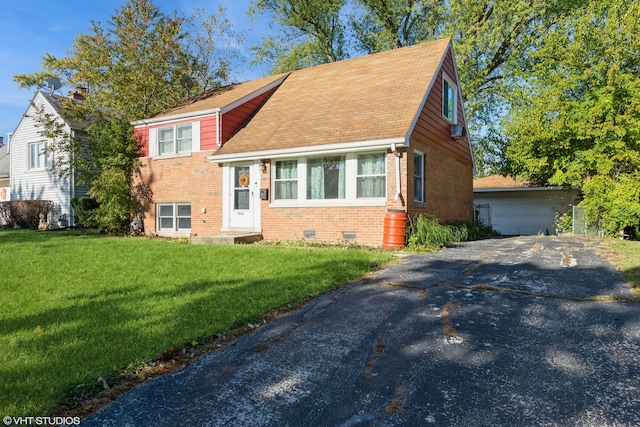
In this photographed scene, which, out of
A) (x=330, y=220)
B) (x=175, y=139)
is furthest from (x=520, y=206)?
(x=175, y=139)

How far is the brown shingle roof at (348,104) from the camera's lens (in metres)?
10.5

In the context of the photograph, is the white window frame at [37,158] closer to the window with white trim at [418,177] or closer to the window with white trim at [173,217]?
the window with white trim at [173,217]

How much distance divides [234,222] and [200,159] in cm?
257

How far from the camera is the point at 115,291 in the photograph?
17.5 ft

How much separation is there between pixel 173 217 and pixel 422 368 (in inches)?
503

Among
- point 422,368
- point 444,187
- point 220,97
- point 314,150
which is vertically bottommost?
point 422,368

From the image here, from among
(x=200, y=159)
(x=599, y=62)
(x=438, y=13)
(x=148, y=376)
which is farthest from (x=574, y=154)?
(x=148, y=376)

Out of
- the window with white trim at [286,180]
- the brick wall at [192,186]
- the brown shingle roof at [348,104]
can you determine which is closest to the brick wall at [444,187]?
the brown shingle roof at [348,104]

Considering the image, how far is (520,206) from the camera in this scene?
22.0 m

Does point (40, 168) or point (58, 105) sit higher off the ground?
point (58, 105)

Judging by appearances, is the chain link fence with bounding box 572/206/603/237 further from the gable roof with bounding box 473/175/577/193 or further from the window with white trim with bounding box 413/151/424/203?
the window with white trim with bounding box 413/151/424/203

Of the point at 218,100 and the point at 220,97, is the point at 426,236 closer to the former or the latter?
the point at 218,100

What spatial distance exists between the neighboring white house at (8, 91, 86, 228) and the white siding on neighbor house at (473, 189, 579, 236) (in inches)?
869

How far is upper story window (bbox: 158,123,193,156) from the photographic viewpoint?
547 inches
